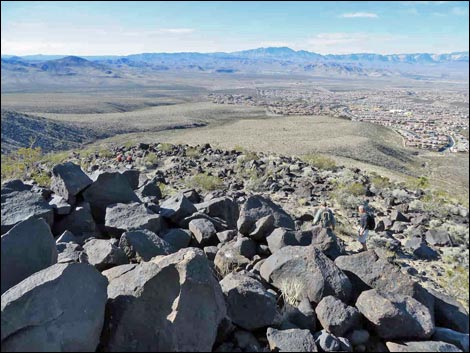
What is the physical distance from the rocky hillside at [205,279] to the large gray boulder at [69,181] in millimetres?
26

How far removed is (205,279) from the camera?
489cm

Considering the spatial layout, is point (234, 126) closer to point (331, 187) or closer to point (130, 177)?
point (331, 187)

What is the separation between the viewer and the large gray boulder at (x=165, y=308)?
→ 4316 millimetres

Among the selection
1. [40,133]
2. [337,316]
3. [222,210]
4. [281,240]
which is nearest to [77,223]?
[222,210]

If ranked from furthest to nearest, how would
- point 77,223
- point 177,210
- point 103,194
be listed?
point 177,210, point 103,194, point 77,223

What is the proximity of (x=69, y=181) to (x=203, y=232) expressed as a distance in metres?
3.38

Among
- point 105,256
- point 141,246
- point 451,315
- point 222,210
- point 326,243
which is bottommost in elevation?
point 222,210

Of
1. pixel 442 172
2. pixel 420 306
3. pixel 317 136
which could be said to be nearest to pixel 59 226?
pixel 420 306

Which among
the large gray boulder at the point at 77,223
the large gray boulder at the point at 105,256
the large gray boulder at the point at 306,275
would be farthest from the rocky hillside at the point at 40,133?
the large gray boulder at the point at 306,275

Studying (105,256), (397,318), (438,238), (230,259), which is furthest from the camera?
(438,238)

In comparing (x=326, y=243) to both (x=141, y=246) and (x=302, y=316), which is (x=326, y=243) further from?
(x=141, y=246)

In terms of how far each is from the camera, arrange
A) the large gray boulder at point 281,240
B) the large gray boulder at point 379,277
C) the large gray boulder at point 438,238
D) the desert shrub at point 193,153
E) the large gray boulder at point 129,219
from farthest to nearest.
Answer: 1. the desert shrub at point 193,153
2. the large gray boulder at point 438,238
3. the large gray boulder at point 129,219
4. the large gray boulder at point 281,240
5. the large gray boulder at point 379,277

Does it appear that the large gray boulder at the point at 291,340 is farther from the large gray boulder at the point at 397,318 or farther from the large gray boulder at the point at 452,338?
the large gray boulder at the point at 452,338

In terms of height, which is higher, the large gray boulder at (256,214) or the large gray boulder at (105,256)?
the large gray boulder at (105,256)
